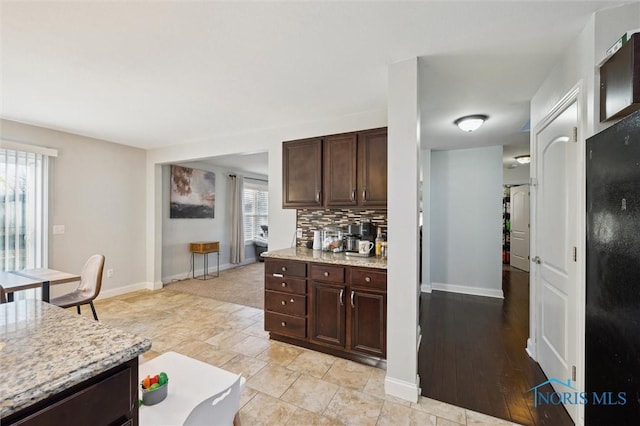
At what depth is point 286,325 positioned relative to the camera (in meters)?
2.81

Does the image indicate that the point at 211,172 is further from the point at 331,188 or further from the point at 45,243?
the point at 331,188

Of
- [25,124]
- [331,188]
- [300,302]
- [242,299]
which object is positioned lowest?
[242,299]

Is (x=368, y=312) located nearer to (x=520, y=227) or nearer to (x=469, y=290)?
(x=469, y=290)

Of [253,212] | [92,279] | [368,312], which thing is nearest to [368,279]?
[368,312]

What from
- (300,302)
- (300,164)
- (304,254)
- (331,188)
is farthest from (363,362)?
(300,164)

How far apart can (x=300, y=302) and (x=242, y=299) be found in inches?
77.9

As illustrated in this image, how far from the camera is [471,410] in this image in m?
1.90

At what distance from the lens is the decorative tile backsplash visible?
10.3 feet

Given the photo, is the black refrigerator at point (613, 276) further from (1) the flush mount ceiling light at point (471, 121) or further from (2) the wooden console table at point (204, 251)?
(2) the wooden console table at point (204, 251)

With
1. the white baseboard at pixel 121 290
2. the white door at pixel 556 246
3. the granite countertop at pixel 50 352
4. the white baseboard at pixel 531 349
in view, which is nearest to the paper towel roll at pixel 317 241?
the white door at pixel 556 246

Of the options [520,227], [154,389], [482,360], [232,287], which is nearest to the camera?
[154,389]

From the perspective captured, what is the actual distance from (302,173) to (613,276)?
253 centimetres

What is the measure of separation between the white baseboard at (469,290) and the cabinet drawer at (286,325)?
303 centimetres

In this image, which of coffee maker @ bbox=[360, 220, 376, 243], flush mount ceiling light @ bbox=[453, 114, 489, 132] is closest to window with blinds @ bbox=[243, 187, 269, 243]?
coffee maker @ bbox=[360, 220, 376, 243]
